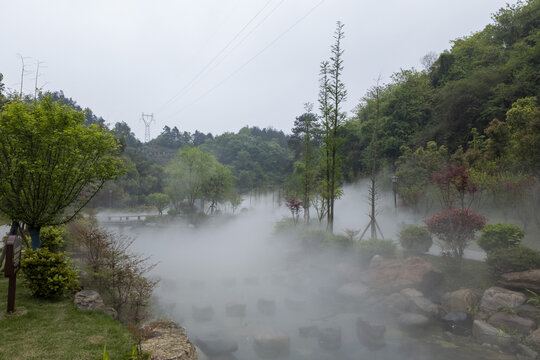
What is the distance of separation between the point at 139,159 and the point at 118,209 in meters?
11.2

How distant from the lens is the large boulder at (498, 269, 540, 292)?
26.2ft

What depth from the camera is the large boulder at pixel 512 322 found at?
23.4ft

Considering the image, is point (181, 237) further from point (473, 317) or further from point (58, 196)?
point (473, 317)

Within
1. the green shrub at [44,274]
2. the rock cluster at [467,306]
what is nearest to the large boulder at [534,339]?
the rock cluster at [467,306]

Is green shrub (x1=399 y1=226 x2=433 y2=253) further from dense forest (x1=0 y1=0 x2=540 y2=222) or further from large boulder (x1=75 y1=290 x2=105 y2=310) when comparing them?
large boulder (x1=75 y1=290 x2=105 y2=310)

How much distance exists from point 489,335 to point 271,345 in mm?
4744

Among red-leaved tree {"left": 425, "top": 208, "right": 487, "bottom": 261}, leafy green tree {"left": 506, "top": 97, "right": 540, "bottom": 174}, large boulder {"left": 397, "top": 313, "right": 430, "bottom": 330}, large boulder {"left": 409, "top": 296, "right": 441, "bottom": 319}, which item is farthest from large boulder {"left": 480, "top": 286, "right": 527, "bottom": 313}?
leafy green tree {"left": 506, "top": 97, "right": 540, "bottom": 174}

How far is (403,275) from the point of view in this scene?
10.1 metres

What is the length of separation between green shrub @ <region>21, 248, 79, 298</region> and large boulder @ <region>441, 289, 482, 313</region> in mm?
9450

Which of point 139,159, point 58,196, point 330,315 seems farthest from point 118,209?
point 330,315

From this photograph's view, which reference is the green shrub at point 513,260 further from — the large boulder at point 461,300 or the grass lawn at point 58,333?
the grass lawn at point 58,333

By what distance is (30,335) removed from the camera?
18.6 ft

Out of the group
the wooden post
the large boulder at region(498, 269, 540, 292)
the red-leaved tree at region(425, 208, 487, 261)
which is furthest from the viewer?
the red-leaved tree at region(425, 208, 487, 261)

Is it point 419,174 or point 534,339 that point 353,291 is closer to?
point 534,339
